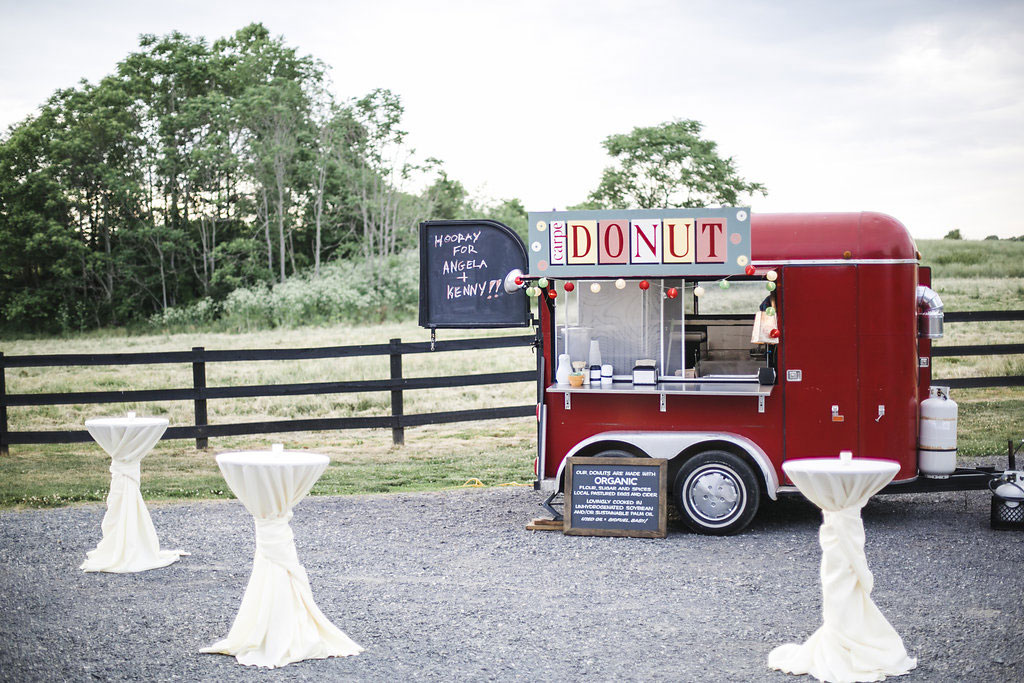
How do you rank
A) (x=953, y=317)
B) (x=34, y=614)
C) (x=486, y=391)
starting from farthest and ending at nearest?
(x=486, y=391)
(x=953, y=317)
(x=34, y=614)

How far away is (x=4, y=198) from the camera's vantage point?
27.4 metres

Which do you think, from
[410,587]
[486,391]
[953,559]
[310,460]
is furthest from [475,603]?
[486,391]

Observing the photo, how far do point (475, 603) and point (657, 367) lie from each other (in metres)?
2.64

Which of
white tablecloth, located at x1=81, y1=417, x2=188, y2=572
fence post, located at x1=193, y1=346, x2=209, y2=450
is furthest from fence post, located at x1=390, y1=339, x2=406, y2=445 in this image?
white tablecloth, located at x1=81, y1=417, x2=188, y2=572

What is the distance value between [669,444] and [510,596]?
207 cm

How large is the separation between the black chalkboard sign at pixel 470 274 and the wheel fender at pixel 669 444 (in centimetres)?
113

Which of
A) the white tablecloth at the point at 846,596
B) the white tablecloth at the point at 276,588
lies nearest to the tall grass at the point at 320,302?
the white tablecloth at the point at 276,588

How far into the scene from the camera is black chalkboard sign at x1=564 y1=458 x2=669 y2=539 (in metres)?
6.96

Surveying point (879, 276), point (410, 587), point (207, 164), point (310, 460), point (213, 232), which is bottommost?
point (410, 587)

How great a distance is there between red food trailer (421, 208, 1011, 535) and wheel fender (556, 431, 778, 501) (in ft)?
0.04

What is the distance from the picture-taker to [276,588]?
15.1 feet

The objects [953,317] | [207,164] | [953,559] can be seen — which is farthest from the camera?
[207,164]

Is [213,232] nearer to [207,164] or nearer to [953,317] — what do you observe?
[207,164]

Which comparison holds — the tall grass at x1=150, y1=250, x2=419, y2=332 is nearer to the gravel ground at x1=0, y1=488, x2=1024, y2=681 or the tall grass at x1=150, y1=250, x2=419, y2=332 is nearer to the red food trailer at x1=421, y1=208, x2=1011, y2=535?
the gravel ground at x1=0, y1=488, x2=1024, y2=681
